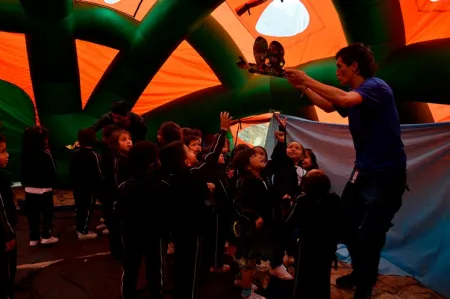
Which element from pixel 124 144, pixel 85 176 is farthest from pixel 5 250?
pixel 85 176

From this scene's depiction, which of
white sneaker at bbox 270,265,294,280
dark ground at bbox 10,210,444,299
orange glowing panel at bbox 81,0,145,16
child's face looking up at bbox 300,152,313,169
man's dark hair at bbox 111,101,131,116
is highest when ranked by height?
orange glowing panel at bbox 81,0,145,16

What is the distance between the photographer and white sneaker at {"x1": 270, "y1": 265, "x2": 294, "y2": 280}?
281cm

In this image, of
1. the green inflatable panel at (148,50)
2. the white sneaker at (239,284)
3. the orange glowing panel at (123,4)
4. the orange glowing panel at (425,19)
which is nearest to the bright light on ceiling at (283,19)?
the green inflatable panel at (148,50)

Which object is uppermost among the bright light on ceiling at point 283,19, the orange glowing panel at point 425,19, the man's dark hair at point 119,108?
the bright light on ceiling at point 283,19

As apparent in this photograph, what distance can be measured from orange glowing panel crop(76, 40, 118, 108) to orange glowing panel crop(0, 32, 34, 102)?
2.74 feet

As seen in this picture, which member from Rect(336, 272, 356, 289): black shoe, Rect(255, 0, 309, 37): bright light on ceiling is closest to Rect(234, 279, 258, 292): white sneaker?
Rect(336, 272, 356, 289): black shoe

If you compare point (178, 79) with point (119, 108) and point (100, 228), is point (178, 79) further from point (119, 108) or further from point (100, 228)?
point (100, 228)

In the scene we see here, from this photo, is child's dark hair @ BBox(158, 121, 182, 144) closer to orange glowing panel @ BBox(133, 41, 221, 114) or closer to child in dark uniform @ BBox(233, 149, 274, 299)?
child in dark uniform @ BBox(233, 149, 274, 299)

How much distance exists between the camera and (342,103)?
1.80 meters

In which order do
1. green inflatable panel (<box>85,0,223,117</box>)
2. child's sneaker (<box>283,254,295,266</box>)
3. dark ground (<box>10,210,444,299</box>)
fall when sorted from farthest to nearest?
green inflatable panel (<box>85,0,223,117</box>)
child's sneaker (<box>283,254,295,266</box>)
dark ground (<box>10,210,444,299</box>)

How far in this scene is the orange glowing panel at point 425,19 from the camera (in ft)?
12.8

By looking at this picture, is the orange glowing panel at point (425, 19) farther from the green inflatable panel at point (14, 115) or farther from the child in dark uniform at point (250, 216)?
the green inflatable panel at point (14, 115)

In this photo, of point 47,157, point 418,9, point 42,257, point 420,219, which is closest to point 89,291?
point 42,257

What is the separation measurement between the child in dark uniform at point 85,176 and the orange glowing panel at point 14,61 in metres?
2.81
